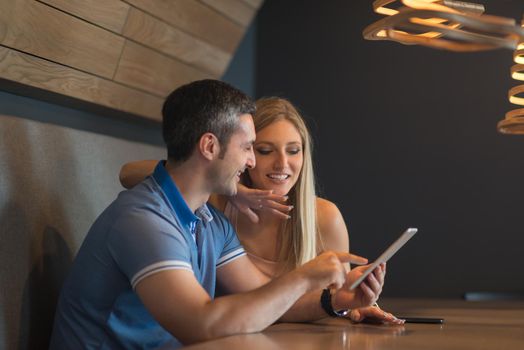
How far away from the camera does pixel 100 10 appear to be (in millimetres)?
2934

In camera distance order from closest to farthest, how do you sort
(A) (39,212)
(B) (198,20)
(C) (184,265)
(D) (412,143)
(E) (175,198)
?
(C) (184,265)
(E) (175,198)
(A) (39,212)
(B) (198,20)
(D) (412,143)

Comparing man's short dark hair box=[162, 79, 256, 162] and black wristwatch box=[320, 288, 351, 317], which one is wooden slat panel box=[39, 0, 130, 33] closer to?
man's short dark hair box=[162, 79, 256, 162]

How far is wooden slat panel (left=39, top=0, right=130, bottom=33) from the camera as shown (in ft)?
9.01

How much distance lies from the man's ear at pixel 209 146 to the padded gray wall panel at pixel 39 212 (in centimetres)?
66

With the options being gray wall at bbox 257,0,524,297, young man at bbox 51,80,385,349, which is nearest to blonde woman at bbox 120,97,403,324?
young man at bbox 51,80,385,349

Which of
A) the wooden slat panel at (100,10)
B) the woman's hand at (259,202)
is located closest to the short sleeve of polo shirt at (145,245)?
the woman's hand at (259,202)

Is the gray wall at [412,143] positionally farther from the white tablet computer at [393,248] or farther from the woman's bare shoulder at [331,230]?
the white tablet computer at [393,248]

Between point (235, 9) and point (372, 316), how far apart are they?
197 centimetres

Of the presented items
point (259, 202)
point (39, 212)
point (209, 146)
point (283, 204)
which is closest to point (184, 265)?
point (209, 146)

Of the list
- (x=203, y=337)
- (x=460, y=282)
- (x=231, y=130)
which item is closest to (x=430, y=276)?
(x=460, y=282)

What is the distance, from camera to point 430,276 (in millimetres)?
4477

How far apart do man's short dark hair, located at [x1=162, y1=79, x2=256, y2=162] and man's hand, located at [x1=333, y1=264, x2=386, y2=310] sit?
549mm

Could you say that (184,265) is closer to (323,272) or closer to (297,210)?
(323,272)

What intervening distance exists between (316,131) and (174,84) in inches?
49.7
